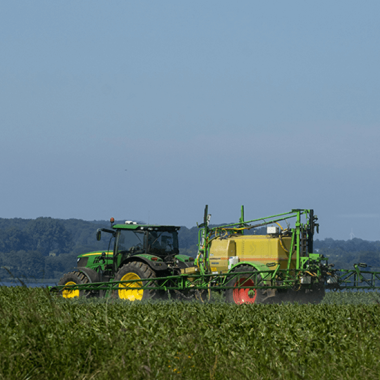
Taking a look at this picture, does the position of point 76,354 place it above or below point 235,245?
below

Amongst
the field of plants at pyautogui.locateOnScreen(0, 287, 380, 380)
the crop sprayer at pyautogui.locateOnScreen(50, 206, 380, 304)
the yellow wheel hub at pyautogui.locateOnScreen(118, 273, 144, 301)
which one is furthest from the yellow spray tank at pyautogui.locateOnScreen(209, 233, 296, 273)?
A: the field of plants at pyautogui.locateOnScreen(0, 287, 380, 380)

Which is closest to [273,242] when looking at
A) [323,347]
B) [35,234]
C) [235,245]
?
[235,245]

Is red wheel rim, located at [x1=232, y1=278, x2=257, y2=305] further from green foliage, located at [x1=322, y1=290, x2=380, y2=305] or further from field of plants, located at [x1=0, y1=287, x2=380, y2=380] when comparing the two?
field of plants, located at [x1=0, y1=287, x2=380, y2=380]

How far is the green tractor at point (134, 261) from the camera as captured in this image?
16.6 m

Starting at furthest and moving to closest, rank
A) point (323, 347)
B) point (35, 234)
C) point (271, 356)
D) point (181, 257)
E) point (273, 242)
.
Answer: point (35, 234), point (181, 257), point (273, 242), point (323, 347), point (271, 356)

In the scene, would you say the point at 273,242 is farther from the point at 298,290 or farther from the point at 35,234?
the point at 35,234

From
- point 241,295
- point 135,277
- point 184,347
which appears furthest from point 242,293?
point 184,347

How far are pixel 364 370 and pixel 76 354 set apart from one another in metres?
3.36

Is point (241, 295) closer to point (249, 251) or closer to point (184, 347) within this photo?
point (249, 251)

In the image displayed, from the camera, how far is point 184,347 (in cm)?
702

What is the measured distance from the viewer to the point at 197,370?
21.2 feet

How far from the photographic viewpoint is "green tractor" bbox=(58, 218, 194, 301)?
16.6m

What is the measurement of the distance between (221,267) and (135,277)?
8.71 feet

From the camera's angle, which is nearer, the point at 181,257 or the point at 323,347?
the point at 323,347
